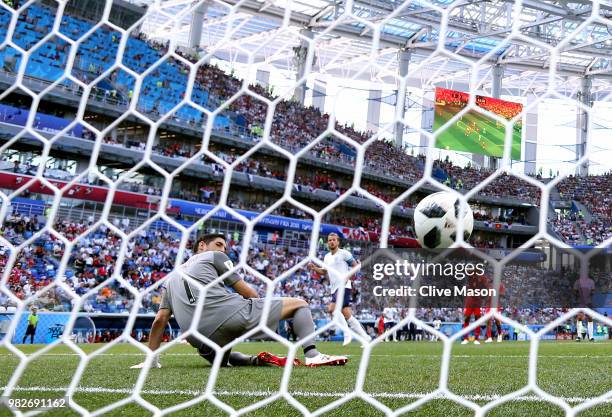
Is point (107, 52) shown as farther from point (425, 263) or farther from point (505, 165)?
point (505, 165)

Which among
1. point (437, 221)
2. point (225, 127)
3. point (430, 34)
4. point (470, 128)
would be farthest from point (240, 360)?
point (430, 34)

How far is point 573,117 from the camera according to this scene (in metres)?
39.1

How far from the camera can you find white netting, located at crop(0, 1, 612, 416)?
1.45 m

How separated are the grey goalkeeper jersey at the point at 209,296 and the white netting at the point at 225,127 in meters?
0.25

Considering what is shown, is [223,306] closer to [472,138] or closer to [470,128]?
[472,138]

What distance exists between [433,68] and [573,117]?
38.0 ft

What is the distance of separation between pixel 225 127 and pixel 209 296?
19954 millimetres

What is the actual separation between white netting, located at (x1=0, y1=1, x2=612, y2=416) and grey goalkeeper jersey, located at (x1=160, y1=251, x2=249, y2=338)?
252 millimetres

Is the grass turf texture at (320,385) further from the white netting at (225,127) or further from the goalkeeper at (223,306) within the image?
the goalkeeper at (223,306)

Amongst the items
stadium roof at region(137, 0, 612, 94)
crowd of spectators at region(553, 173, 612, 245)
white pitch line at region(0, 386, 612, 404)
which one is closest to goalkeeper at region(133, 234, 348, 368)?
white pitch line at region(0, 386, 612, 404)

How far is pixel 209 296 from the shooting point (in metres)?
2.96

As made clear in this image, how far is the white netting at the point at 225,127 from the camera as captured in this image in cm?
145

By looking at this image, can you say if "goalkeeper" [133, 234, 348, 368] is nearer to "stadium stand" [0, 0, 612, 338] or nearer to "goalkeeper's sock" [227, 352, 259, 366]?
"goalkeeper's sock" [227, 352, 259, 366]

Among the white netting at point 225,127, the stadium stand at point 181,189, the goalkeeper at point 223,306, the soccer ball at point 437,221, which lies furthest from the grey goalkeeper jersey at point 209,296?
the stadium stand at point 181,189
